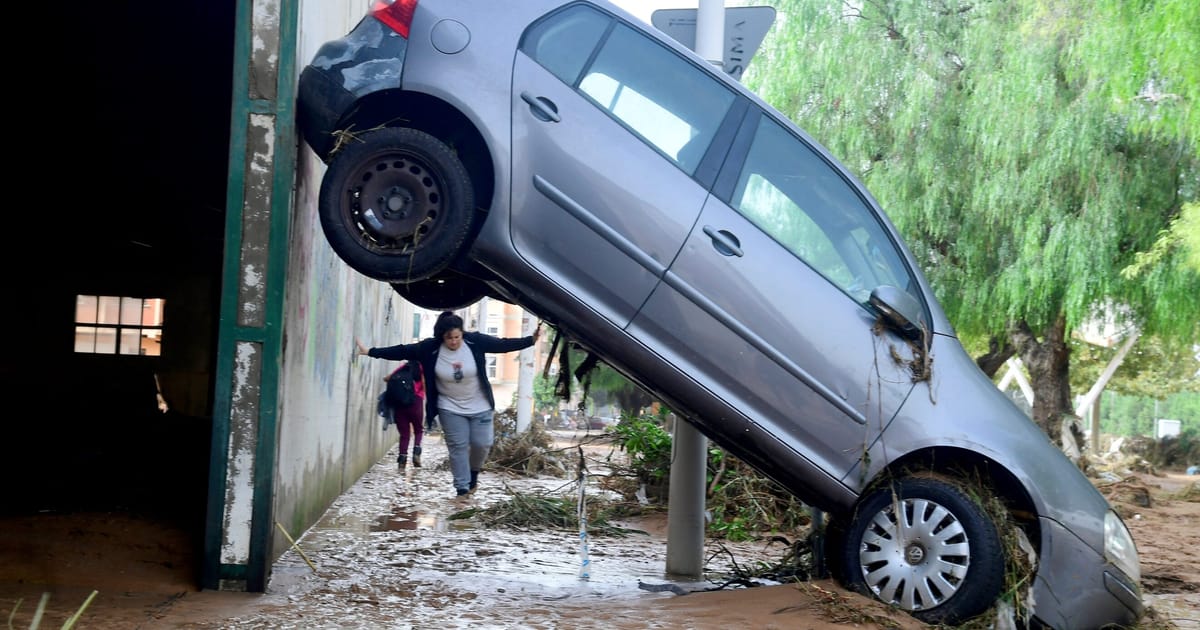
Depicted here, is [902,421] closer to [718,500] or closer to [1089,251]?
[718,500]

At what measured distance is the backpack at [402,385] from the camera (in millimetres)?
13258

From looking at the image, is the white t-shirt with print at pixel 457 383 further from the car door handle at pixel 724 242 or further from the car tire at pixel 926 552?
the car tire at pixel 926 552

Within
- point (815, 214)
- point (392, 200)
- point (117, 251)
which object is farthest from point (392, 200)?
point (117, 251)

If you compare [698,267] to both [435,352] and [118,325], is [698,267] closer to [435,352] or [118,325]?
[435,352]

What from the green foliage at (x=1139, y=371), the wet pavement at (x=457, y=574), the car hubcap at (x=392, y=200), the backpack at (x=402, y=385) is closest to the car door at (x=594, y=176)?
the car hubcap at (x=392, y=200)

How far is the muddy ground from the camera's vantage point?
532 cm

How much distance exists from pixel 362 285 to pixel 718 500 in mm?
4173

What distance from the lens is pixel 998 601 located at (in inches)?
212

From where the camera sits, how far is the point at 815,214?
5.86 m

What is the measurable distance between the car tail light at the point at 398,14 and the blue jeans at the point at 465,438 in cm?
396

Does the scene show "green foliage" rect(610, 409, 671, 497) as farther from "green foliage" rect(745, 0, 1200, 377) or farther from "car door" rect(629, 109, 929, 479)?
"green foliage" rect(745, 0, 1200, 377)

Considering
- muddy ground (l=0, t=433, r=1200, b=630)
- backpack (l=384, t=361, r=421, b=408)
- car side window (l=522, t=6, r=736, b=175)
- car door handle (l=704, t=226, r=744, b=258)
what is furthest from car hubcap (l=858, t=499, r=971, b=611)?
backpack (l=384, t=361, r=421, b=408)

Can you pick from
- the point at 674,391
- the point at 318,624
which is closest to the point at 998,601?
the point at 674,391

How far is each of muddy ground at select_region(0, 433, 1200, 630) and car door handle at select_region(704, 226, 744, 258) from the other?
1.75m
